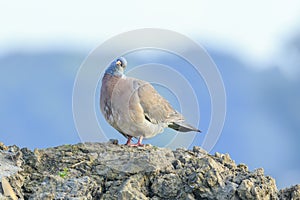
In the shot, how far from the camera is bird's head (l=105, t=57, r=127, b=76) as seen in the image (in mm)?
14519

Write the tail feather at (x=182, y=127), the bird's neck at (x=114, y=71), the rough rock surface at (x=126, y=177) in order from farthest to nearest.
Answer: the tail feather at (x=182, y=127)
the bird's neck at (x=114, y=71)
the rough rock surface at (x=126, y=177)

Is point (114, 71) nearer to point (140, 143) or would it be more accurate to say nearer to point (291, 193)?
point (140, 143)

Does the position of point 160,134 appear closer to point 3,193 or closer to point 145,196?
point 145,196

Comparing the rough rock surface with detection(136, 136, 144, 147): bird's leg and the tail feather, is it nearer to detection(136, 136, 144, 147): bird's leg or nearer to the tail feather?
detection(136, 136, 144, 147): bird's leg

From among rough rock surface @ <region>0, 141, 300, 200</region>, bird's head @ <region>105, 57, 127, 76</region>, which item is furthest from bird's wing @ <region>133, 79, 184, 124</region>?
rough rock surface @ <region>0, 141, 300, 200</region>

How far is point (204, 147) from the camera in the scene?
14.1 meters

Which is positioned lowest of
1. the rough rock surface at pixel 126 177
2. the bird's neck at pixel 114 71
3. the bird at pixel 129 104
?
the rough rock surface at pixel 126 177

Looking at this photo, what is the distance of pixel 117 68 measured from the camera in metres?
14.6

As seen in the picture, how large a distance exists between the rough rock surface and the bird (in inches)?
46.8

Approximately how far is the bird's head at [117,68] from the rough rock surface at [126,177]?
171cm

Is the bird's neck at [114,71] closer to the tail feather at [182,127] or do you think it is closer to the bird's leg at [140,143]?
the bird's leg at [140,143]

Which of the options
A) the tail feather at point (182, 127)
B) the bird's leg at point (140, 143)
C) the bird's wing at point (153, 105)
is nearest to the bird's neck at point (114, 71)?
the bird's wing at point (153, 105)

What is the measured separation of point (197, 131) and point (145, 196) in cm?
347

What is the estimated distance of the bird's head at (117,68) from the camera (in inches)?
572
